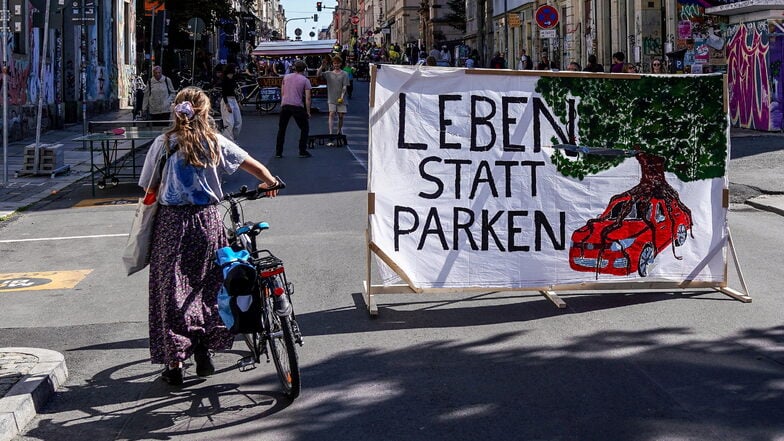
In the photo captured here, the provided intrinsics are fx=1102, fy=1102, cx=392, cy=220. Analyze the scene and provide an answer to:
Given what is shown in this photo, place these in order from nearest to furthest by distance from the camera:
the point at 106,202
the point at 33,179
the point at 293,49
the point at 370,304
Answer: the point at 370,304, the point at 106,202, the point at 33,179, the point at 293,49

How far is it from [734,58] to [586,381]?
20.5m

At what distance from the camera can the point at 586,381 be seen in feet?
20.2

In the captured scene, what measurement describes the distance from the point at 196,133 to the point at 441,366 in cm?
199

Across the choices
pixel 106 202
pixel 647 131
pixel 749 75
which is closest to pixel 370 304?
pixel 647 131

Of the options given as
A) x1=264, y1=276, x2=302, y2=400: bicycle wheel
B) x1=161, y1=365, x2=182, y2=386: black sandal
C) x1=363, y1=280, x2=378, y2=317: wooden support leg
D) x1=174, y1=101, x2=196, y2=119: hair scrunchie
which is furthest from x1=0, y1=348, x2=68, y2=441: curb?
x1=363, y1=280, x2=378, y2=317: wooden support leg

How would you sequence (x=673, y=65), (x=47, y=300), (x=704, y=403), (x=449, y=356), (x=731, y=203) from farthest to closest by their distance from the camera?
1. (x=673, y=65)
2. (x=731, y=203)
3. (x=47, y=300)
4. (x=449, y=356)
5. (x=704, y=403)

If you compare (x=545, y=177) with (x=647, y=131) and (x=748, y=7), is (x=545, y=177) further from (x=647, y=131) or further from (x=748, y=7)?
(x=748, y=7)

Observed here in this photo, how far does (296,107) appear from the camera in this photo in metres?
20.7

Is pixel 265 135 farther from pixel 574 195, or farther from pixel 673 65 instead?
pixel 574 195

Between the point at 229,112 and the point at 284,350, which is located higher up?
the point at 229,112

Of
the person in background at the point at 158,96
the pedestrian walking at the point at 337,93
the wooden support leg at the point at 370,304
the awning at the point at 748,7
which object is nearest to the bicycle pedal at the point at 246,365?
the wooden support leg at the point at 370,304

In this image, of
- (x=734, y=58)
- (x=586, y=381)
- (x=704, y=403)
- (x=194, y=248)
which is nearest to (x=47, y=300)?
(x=194, y=248)

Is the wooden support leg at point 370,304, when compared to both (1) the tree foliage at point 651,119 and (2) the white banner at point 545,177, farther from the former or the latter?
(1) the tree foliage at point 651,119

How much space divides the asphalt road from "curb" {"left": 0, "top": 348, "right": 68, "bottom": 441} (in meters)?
0.07
